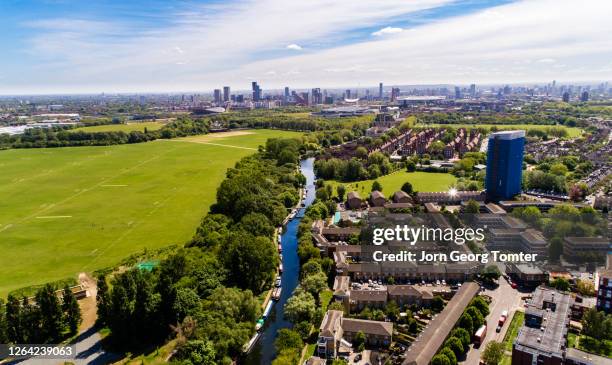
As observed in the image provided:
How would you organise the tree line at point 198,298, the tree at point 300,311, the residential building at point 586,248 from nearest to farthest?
the tree line at point 198,298 < the tree at point 300,311 < the residential building at point 586,248

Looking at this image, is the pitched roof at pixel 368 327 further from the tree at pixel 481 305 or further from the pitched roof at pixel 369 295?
the tree at pixel 481 305

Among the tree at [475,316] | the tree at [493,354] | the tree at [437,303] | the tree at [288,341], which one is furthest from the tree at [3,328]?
the tree at [475,316]

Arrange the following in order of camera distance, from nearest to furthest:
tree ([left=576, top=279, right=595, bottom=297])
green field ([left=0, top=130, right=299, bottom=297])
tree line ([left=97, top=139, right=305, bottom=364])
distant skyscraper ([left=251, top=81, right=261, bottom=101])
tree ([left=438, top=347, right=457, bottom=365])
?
tree ([left=438, top=347, right=457, bottom=365])
tree line ([left=97, top=139, right=305, bottom=364])
tree ([left=576, top=279, right=595, bottom=297])
green field ([left=0, top=130, right=299, bottom=297])
distant skyscraper ([left=251, top=81, right=261, bottom=101])

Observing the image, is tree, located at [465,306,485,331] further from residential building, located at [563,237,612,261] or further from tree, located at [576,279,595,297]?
residential building, located at [563,237,612,261]

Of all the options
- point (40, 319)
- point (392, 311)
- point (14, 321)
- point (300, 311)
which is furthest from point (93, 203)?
point (392, 311)

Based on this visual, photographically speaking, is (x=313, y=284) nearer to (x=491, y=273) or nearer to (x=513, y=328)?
(x=513, y=328)

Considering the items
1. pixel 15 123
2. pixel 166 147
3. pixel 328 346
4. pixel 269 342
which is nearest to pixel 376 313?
pixel 328 346

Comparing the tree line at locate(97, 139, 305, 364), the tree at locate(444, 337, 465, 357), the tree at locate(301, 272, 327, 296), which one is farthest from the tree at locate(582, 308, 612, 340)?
the tree line at locate(97, 139, 305, 364)
